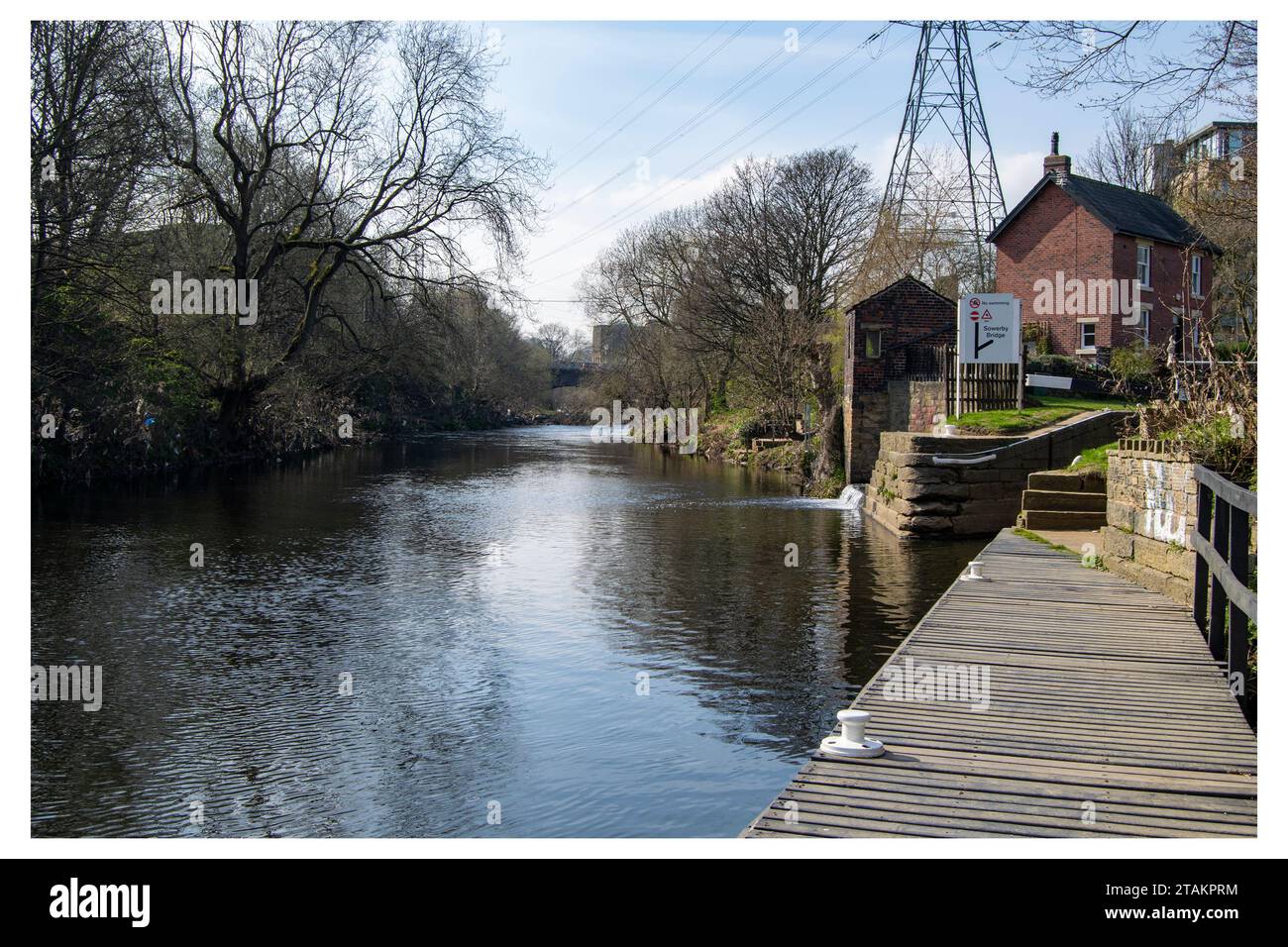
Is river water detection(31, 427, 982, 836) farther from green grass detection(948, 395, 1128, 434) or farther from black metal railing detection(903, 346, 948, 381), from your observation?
black metal railing detection(903, 346, 948, 381)

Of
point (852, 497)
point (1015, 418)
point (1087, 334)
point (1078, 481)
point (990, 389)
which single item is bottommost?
point (852, 497)

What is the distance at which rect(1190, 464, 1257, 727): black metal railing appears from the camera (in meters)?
6.87

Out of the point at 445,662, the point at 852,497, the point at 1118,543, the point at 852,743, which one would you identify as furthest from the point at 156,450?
the point at 852,743

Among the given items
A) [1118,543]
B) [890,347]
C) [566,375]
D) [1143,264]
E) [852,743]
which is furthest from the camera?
[566,375]

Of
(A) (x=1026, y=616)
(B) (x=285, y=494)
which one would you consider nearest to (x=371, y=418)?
(B) (x=285, y=494)

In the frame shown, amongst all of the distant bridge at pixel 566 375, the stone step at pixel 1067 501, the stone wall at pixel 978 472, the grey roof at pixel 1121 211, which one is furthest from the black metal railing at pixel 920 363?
the distant bridge at pixel 566 375

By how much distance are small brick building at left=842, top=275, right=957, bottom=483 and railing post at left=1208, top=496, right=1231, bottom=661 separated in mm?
Answer: 19022

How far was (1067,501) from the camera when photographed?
17.3 metres

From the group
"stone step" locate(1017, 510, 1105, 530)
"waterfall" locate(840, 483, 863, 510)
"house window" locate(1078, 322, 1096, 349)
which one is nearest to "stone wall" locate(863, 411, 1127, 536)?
"stone step" locate(1017, 510, 1105, 530)

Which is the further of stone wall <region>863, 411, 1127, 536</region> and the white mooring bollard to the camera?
stone wall <region>863, 411, 1127, 536</region>

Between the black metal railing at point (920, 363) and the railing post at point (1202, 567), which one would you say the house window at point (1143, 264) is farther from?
the railing post at point (1202, 567)

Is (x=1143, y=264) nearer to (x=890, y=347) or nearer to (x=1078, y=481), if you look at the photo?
(x=890, y=347)

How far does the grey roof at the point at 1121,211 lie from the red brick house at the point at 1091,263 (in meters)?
0.05

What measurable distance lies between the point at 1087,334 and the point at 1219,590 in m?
32.5
